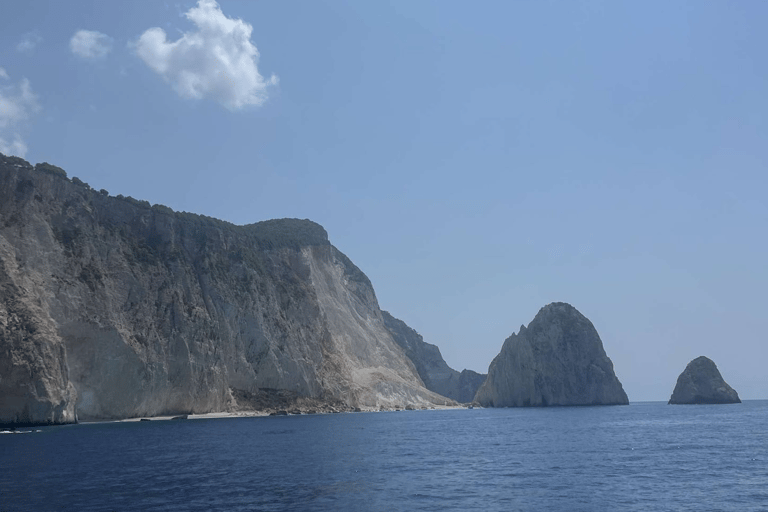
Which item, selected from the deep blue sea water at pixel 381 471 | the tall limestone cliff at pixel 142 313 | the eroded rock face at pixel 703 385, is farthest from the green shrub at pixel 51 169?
the eroded rock face at pixel 703 385

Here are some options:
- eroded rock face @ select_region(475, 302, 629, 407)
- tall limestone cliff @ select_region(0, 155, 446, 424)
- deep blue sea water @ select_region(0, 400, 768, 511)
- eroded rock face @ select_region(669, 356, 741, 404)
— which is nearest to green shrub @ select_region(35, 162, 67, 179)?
tall limestone cliff @ select_region(0, 155, 446, 424)

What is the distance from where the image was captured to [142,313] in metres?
89.7

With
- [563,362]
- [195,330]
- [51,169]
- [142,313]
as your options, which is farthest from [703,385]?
[51,169]

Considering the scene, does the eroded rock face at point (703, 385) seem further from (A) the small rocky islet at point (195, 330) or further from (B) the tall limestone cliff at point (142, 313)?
(B) the tall limestone cliff at point (142, 313)

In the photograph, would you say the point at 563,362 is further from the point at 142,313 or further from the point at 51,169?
the point at 51,169

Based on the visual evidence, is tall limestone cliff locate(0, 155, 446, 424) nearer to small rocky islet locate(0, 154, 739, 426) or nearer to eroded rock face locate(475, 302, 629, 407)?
small rocky islet locate(0, 154, 739, 426)

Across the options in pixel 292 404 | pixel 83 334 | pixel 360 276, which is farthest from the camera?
pixel 360 276

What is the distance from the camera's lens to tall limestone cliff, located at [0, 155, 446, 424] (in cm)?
7106

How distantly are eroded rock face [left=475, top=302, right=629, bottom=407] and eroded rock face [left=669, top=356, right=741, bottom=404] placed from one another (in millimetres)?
16992

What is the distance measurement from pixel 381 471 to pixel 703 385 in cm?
13316

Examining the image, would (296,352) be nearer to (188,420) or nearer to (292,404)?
(292,404)

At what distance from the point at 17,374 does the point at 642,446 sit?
62.7 metres

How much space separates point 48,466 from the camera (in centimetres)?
3697

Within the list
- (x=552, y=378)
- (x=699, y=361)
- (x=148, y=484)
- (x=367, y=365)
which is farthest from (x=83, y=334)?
(x=699, y=361)
